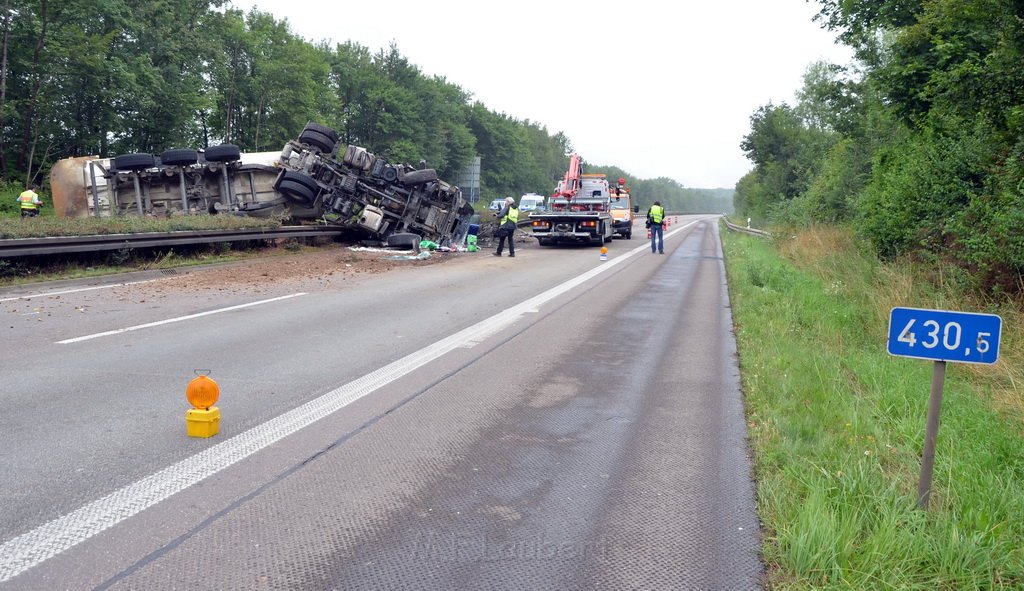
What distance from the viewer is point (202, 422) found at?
5.03 m

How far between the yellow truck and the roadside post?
30717mm

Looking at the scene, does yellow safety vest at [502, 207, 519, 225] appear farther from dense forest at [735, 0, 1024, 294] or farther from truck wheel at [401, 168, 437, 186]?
dense forest at [735, 0, 1024, 294]

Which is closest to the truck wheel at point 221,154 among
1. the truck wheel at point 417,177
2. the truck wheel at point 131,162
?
the truck wheel at point 131,162

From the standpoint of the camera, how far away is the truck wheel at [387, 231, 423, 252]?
2195 cm

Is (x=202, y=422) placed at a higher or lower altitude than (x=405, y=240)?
lower

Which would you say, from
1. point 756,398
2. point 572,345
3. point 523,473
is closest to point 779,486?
point 523,473

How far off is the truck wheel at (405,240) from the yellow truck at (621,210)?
14.4m

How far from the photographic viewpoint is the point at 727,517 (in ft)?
13.4

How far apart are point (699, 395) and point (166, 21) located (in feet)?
135

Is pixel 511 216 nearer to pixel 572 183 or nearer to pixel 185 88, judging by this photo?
pixel 572 183

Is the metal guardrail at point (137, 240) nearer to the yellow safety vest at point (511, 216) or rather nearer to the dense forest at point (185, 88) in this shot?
the yellow safety vest at point (511, 216)

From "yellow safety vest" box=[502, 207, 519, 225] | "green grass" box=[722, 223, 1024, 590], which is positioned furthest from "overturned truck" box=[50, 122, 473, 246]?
"green grass" box=[722, 223, 1024, 590]

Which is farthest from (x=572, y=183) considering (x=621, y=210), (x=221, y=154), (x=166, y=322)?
(x=166, y=322)

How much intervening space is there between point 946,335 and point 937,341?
5cm
